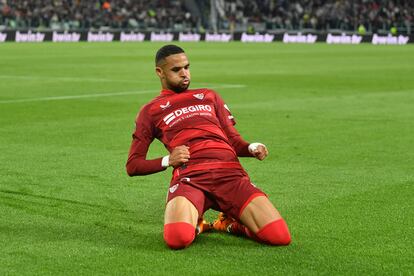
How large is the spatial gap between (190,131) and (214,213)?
1025mm

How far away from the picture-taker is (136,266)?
6.43 metres

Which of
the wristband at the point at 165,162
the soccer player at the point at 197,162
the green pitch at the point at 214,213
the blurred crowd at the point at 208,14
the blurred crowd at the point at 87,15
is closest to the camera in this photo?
the green pitch at the point at 214,213

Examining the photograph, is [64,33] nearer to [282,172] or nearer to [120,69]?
[120,69]

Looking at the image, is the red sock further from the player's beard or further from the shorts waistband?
the player's beard

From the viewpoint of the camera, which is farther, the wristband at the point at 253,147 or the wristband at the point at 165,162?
the wristband at the point at 253,147

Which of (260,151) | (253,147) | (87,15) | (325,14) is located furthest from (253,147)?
(87,15)

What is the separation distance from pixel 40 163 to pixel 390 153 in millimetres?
4360

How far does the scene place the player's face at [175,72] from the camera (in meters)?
7.81

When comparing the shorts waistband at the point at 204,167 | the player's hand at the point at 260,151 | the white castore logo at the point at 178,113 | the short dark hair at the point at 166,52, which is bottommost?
the shorts waistband at the point at 204,167

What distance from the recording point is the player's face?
7812mm

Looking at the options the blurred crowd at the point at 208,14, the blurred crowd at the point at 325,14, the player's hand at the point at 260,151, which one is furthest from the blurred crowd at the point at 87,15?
the player's hand at the point at 260,151

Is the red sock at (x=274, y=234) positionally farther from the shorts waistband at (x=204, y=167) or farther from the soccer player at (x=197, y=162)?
the shorts waistband at (x=204, y=167)

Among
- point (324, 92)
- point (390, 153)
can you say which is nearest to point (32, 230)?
point (390, 153)

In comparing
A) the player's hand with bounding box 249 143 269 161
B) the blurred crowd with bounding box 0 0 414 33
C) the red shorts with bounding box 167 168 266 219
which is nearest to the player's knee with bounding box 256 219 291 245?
the red shorts with bounding box 167 168 266 219
